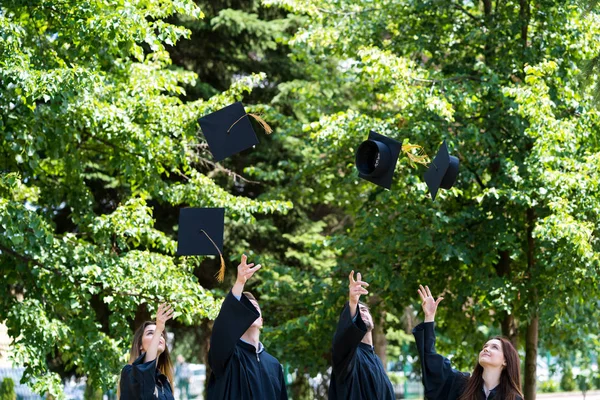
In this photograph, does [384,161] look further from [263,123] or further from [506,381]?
[506,381]

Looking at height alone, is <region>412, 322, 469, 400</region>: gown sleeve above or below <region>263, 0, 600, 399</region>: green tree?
below

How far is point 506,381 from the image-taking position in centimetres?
558

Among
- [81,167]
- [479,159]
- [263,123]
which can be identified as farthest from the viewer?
[479,159]

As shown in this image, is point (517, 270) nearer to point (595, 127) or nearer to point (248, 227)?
point (595, 127)

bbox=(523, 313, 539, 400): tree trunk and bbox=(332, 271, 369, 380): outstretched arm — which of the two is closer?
bbox=(332, 271, 369, 380): outstretched arm

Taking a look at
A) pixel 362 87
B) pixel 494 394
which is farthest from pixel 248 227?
pixel 494 394

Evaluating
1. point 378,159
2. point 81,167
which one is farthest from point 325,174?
point 378,159

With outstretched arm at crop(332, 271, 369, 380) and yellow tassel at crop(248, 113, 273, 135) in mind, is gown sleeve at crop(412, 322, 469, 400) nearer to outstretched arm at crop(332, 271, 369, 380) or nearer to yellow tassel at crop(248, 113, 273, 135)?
outstretched arm at crop(332, 271, 369, 380)

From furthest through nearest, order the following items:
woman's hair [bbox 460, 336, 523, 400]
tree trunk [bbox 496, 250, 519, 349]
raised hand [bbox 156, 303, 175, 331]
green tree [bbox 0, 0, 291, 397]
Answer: tree trunk [bbox 496, 250, 519, 349]
green tree [bbox 0, 0, 291, 397]
woman's hair [bbox 460, 336, 523, 400]
raised hand [bbox 156, 303, 175, 331]

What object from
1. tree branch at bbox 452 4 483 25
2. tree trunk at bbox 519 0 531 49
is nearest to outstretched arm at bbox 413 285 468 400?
tree trunk at bbox 519 0 531 49

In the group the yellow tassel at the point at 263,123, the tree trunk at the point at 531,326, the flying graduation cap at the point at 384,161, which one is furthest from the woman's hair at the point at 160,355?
the tree trunk at the point at 531,326

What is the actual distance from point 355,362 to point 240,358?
32.8 inches

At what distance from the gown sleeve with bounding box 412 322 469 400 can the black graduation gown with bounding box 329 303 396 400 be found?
1.05 feet

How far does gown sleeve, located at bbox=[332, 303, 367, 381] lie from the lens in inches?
222
